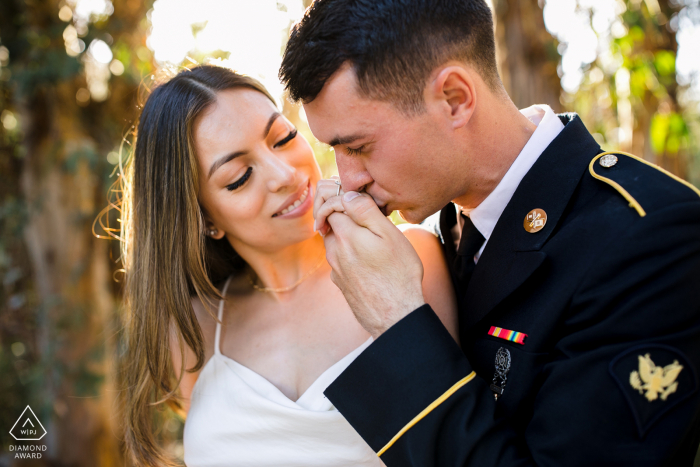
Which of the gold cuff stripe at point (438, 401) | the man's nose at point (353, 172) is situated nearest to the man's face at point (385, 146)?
the man's nose at point (353, 172)

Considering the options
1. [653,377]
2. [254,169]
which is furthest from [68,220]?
[653,377]

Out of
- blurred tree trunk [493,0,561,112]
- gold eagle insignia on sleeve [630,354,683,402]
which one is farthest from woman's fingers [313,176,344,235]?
Result: blurred tree trunk [493,0,561,112]

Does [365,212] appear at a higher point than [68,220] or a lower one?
higher

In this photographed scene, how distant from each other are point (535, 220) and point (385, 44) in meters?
0.70

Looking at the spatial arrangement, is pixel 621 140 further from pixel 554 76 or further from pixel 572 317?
pixel 572 317

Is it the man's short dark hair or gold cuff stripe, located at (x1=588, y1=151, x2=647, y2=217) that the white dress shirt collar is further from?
the man's short dark hair

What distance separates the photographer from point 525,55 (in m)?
3.81

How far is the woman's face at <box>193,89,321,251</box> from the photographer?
6.60 feet

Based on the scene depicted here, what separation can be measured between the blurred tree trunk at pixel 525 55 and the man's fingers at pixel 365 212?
103 inches

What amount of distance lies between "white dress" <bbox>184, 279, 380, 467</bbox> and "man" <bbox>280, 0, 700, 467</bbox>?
0.48m

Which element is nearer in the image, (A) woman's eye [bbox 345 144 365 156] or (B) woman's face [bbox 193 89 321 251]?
(A) woman's eye [bbox 345 144 365 156]

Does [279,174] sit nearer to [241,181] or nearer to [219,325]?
[241,181]

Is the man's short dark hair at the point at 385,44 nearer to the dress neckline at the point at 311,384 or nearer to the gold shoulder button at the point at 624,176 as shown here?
the gold shoulder button at the point at 624,176

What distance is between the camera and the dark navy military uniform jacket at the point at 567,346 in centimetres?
113
